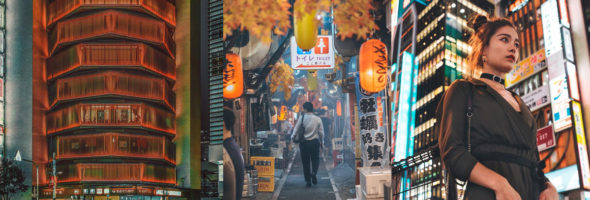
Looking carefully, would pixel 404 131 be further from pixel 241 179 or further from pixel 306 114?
pixel 241 179

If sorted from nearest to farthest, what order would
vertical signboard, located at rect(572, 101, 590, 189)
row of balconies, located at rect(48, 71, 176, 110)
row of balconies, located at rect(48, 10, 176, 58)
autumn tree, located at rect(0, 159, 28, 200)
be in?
1. vertical signboard, located at rect(572, 101, 590, 189)
2. autumn tree, located at rect(0, 159, 28, 200)
3. row of balconies, located at rect(48, 10, 176, 58)
4. row of balconies, located at rect(48, 71, 176, 110)

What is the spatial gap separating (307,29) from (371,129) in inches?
51.4

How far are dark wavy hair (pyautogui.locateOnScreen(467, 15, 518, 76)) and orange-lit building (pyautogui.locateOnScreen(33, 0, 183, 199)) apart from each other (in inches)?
601

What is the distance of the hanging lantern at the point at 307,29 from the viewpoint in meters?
6.05

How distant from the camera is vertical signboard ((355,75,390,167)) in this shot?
6023 mm

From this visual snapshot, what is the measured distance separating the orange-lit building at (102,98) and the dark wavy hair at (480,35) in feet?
50.1

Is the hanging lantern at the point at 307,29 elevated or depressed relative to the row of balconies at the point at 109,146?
elevated

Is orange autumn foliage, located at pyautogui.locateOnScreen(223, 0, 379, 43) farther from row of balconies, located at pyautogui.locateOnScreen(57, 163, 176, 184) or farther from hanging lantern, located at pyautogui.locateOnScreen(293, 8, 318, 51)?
row of balconies, located at pyautogui.locateOnScreen(57, 163, 176, 184)

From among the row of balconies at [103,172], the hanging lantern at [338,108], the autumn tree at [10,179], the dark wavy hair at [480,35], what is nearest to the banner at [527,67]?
the dark wavy hair at [480,35]

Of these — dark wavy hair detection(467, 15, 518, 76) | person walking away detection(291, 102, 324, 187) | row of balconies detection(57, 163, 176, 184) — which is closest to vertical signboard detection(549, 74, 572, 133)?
dark wavy hair detection(467, 15, 518, 76)

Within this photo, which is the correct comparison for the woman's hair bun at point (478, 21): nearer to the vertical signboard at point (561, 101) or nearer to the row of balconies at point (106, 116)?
the vertical signboard at point (561, 101)

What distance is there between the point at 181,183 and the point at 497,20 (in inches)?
647

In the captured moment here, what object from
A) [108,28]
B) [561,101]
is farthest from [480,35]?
[108,28]

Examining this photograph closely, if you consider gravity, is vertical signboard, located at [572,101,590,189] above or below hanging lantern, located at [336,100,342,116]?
below
